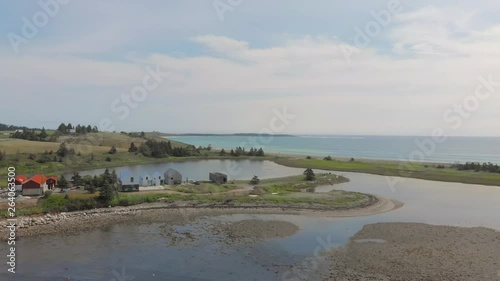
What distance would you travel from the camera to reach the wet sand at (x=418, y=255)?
2022cm

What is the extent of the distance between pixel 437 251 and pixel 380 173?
47.0 meters

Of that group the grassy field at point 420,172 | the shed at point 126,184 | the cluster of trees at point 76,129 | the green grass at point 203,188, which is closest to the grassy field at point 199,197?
the green grass at point 203,188

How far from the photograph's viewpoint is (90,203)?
112ft

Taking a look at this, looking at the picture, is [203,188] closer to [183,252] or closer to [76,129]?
[183,252]

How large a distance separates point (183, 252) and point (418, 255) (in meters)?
14.4

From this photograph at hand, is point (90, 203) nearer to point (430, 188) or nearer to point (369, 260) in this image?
point (369, 260)

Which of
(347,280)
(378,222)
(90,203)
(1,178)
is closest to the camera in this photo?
(347,280)

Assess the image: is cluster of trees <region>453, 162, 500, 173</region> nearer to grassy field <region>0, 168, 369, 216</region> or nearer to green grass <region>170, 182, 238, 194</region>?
grassy field <region>0, 168, 369, 216</region>

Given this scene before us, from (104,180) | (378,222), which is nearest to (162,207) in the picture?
(104,180)

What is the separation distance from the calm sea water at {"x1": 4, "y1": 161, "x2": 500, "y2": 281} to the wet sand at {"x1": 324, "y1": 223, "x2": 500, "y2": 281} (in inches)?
64.4

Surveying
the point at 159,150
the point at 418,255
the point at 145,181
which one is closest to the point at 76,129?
the point at 159,150

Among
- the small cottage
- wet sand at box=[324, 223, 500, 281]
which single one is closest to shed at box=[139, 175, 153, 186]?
the small cottage

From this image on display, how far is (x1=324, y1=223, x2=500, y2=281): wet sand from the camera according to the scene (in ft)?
66.3

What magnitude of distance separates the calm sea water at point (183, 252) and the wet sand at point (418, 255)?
1636 mm
